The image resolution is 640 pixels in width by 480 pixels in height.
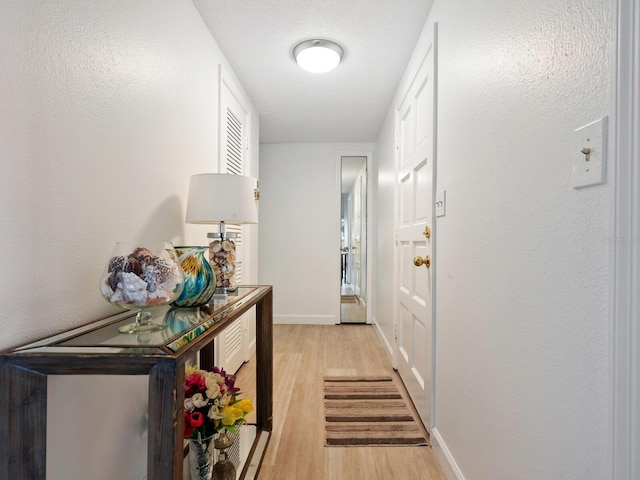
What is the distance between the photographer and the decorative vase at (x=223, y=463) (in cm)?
136

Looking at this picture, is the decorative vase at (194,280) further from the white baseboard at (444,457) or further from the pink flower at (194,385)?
the white baseboard at (444,457)

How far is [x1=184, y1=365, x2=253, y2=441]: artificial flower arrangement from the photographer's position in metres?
1.29

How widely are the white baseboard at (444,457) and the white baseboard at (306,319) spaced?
8.33 feet

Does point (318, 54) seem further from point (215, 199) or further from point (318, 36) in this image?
point (215, 199)

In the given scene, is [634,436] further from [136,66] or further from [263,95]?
[263,95]

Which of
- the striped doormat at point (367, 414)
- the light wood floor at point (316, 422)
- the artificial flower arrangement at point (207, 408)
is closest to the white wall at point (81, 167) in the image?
the artificial flower arrangement at point (207, 408)

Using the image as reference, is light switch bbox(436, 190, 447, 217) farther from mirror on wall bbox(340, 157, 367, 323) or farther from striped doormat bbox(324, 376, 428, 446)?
mirror on wall bbox(340, 157, 367, 323)

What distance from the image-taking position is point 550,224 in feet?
2.59

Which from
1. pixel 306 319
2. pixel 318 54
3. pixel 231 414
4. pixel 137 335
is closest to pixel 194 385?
pixel 231 414

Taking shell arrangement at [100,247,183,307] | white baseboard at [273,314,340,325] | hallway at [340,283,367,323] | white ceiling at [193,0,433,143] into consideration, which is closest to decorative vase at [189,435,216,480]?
shell arrangement at [100,247,183,307]

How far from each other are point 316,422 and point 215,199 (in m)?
1.36

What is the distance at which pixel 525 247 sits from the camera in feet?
2.94

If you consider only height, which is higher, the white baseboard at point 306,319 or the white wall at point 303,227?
the white wall at point 303,227

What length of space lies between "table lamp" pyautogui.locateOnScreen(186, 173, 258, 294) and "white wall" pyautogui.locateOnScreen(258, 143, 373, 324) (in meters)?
2.63
